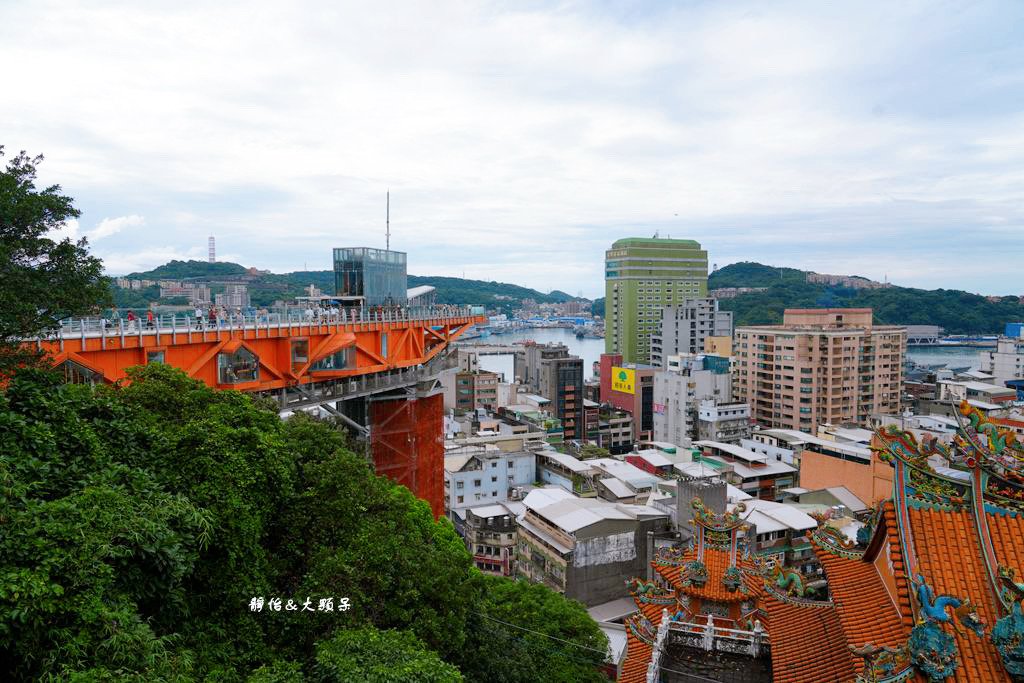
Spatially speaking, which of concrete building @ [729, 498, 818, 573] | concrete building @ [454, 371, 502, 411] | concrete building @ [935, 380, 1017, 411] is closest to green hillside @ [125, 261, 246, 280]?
concrete building @ [454, 371, 502, 411]

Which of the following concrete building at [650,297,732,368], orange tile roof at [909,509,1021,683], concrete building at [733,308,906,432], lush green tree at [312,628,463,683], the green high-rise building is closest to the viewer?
orange tile roof at [909,509,1021,683]

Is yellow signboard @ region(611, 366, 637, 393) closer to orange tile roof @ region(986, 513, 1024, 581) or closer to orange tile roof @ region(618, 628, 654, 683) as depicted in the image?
orange tile roof @ region(618, 628, 654, 683)

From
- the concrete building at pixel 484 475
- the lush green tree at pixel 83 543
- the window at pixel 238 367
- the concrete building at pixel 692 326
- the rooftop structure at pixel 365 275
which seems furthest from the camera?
the concrete building at pixel 692 326

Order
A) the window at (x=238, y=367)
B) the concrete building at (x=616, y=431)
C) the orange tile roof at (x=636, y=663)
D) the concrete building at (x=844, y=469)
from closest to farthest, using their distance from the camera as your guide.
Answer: the orange tile roof at (x=636, y=663) < the window at (x=238, y=367) < the concrete building at (x=844, y=469) < the concrete building at (x=616, y=431)

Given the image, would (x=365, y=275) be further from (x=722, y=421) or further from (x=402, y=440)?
(x=722, y=421)

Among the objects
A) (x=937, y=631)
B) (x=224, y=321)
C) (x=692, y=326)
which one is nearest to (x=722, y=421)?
(x=692, y=326)

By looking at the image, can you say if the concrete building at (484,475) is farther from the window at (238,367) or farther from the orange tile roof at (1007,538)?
the orange tile roof at (1007,538)

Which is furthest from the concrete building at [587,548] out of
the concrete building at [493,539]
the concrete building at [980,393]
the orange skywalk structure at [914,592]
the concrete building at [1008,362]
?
the concrete building at [1008,362]
